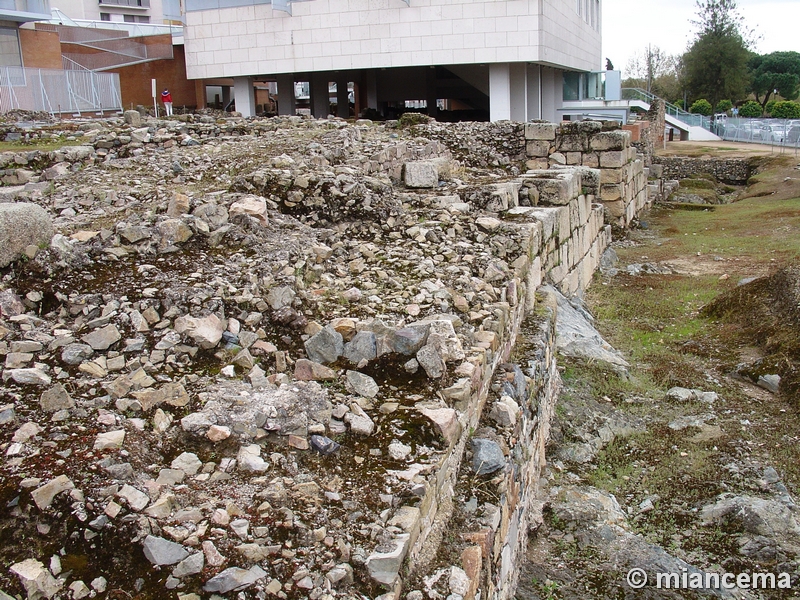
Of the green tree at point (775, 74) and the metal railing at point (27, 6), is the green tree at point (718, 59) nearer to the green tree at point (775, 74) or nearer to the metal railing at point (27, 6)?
the green tree at point (775, 74)

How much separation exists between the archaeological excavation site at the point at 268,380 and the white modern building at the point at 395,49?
16.1 meters

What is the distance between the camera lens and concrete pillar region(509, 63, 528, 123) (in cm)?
2392

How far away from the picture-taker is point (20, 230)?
4934 millimetres

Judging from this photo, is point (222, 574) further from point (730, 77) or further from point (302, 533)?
point (730, 77)

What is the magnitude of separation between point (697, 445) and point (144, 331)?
4746 mm

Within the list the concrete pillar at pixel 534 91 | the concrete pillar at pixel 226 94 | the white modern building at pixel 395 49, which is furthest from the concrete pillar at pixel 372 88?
the concrete pillar at pixel 226 94

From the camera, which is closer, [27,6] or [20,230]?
[20,230]

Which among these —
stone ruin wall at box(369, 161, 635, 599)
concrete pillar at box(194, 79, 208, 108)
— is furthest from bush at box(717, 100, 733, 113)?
stone ruin wall at box(369, 161, 635, 599)

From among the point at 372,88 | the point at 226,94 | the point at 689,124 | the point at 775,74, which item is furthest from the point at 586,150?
the point at 775,74

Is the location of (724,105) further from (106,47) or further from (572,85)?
(106,47)

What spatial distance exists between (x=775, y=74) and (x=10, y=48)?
181ft

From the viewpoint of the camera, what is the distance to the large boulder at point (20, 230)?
4.81 meters

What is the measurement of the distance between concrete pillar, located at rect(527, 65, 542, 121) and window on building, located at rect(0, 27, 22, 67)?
1758cm

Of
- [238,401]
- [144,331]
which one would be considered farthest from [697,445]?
[144,331]
